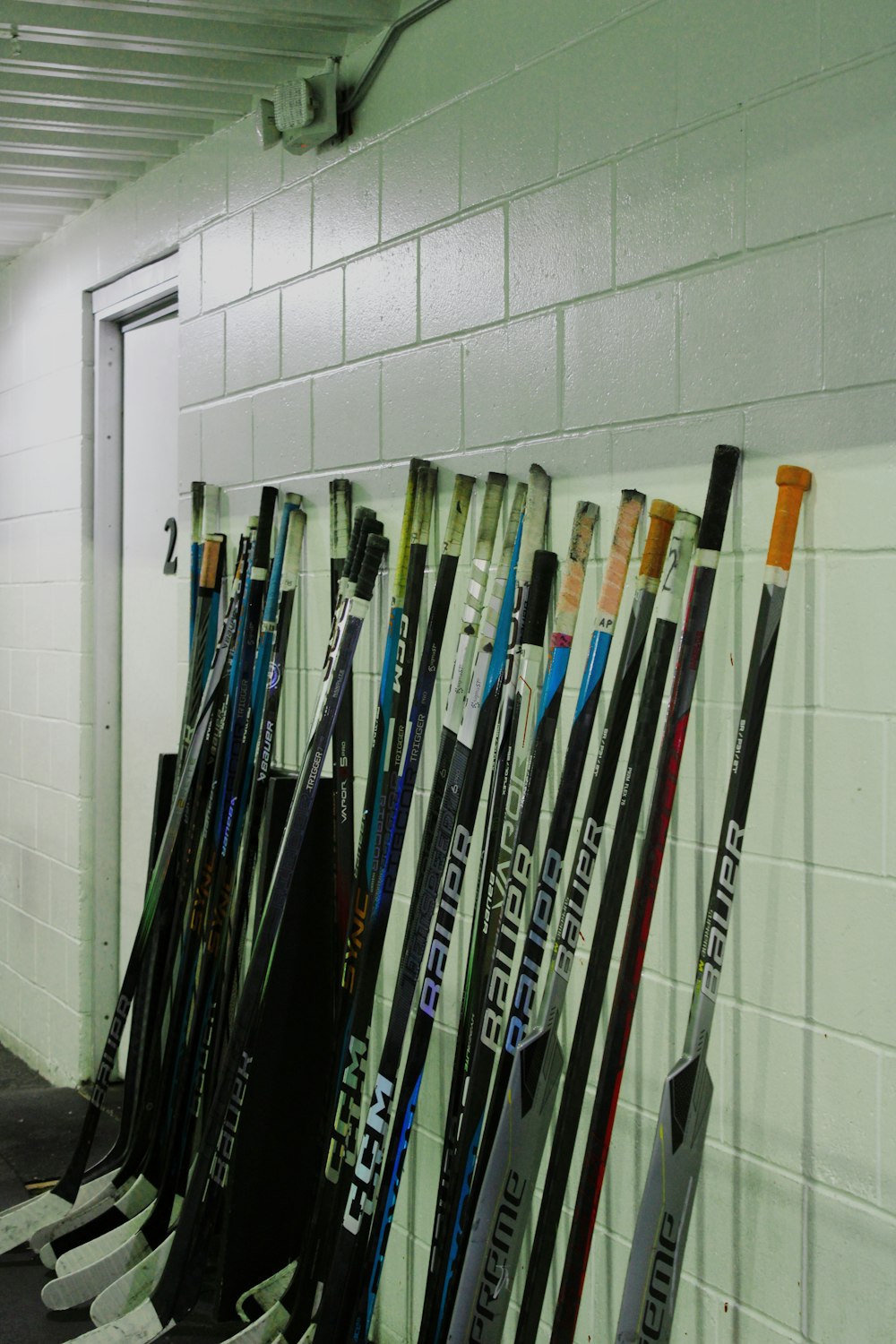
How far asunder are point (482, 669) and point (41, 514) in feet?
7.67

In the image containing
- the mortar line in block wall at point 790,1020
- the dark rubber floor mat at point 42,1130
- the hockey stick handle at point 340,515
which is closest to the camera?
the mortar line in block wall at point 790,1020

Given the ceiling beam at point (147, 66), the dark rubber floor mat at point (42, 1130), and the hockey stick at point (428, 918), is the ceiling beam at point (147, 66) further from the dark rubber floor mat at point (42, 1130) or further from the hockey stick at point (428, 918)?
the dark rubber floor mat at point (42, 1130)

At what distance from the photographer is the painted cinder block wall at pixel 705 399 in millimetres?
1479

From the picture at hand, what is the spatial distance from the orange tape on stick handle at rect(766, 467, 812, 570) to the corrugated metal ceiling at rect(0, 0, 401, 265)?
52.2 inches

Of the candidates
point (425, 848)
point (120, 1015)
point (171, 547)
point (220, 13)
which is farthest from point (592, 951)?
point (171, 547)

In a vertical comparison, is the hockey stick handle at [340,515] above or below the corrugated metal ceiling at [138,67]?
below

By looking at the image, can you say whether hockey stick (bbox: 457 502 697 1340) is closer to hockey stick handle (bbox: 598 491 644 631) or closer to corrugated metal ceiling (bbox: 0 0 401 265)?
hockey stick handle (bbox: 598 491 644 631)

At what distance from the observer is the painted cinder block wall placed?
1.48 meters

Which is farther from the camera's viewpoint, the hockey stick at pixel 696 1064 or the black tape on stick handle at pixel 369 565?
the black tape on stick handle at pixel 369 565

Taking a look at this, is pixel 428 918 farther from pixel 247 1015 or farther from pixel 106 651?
pixel 106 651

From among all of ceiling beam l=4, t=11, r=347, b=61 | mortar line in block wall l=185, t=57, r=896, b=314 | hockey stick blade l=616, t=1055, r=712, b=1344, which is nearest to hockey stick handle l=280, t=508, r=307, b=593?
mortar line in block wall l=185, t=57, r=896, b=314

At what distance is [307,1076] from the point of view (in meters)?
2.26

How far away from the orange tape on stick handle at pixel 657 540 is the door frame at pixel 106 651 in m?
2.27

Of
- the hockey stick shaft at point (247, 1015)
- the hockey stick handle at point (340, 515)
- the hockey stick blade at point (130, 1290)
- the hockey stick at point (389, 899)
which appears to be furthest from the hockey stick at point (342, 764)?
the hockey stick blade at point (130, 1290)
